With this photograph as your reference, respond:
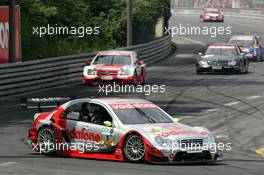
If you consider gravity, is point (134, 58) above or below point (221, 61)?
above

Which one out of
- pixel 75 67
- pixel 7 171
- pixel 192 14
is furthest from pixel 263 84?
pixel 192 14

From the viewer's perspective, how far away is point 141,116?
16.0m

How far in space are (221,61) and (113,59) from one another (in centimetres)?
769

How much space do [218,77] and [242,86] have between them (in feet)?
15.5

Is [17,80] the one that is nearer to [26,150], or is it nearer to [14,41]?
[14,41]

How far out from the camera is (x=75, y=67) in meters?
35.3

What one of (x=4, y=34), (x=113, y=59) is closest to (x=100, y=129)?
(x=4, y=34)

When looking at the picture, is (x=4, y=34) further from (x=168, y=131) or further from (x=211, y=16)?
(x=211, y=16)

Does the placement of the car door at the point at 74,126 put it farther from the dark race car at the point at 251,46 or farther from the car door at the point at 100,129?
the dark race car at the point at 251,46

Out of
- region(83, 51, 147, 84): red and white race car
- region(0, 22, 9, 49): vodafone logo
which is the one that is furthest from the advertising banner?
region(83, 51, 147, 84): red and white race car

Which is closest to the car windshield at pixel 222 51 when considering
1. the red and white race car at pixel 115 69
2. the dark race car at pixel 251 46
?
the red and white race car at pixel 115 69

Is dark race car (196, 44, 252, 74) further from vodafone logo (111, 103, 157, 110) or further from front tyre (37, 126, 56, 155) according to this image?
front tyre (37, 126, 56, 155)

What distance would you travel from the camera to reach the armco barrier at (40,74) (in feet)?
94.7

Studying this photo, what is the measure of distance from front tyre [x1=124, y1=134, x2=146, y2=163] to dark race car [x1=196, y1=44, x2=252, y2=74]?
2475cm
